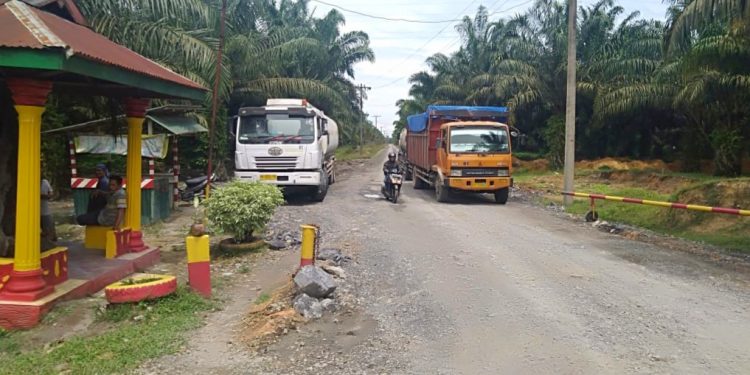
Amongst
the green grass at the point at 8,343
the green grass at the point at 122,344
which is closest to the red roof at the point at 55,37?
the green grass at the point at 122,344

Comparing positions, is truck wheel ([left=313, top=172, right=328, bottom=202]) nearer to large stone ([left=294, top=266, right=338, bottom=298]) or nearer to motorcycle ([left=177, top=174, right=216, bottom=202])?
motorcycle ([left=177, top=174, right=216, bottom=202])

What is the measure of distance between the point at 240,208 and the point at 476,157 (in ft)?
28.6

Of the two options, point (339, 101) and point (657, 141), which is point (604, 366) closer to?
point (339, 101)

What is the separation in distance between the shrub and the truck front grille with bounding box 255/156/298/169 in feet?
20.3

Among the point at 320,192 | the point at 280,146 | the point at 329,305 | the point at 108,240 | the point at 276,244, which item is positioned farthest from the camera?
the point at 320,192

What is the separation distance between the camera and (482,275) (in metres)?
7.95

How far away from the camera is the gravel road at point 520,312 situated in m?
5.03

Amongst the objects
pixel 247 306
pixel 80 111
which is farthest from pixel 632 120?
pixel 247 306

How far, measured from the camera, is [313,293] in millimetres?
6574

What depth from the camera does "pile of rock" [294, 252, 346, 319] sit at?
6305mm

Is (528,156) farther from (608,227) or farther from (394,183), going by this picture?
(608,227)

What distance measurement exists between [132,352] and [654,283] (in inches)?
238

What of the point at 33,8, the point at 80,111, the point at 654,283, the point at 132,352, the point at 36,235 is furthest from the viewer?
the point at 80,111

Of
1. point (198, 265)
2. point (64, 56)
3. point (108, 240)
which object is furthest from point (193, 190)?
point (64, 56)
